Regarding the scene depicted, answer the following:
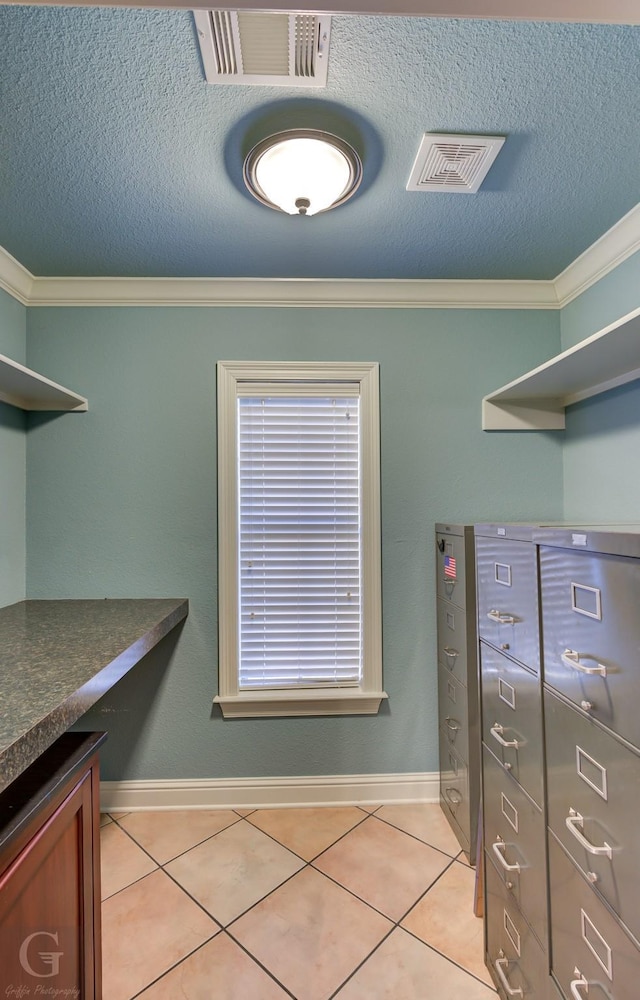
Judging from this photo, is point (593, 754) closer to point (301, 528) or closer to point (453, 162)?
point (301, 528)

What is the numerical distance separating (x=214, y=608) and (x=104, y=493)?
0.78m

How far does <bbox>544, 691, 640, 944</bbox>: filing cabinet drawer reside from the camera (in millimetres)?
824

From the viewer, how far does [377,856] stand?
6.17 feet

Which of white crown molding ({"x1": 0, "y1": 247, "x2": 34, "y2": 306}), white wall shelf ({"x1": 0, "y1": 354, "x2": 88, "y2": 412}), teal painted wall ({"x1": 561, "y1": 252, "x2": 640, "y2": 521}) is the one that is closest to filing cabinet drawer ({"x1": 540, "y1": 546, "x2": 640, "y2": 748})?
teal painted wall ({"x1": 561, "y1": 252, "x2": 640, "y2": 521})

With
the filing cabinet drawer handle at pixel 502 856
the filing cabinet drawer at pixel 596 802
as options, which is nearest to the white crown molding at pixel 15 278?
the filing cabinet drawer at pixel 596 802

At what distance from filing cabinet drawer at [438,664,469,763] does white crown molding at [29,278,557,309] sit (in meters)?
1.81

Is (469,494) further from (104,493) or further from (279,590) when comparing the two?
(104,493)

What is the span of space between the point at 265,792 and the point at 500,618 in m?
1.60

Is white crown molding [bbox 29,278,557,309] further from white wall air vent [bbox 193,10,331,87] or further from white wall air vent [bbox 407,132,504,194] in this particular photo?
white wall air vent [bbox 193,10,331,87]

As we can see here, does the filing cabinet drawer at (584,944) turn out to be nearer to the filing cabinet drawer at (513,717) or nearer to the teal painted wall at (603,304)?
the filing cabinet drawer at (513,717)

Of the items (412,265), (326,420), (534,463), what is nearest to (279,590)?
(326,420)

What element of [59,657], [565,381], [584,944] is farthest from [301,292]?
[584,944]

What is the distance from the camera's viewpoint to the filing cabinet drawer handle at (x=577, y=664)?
893mm

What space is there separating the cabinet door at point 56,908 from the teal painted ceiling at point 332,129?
1.74 metres
